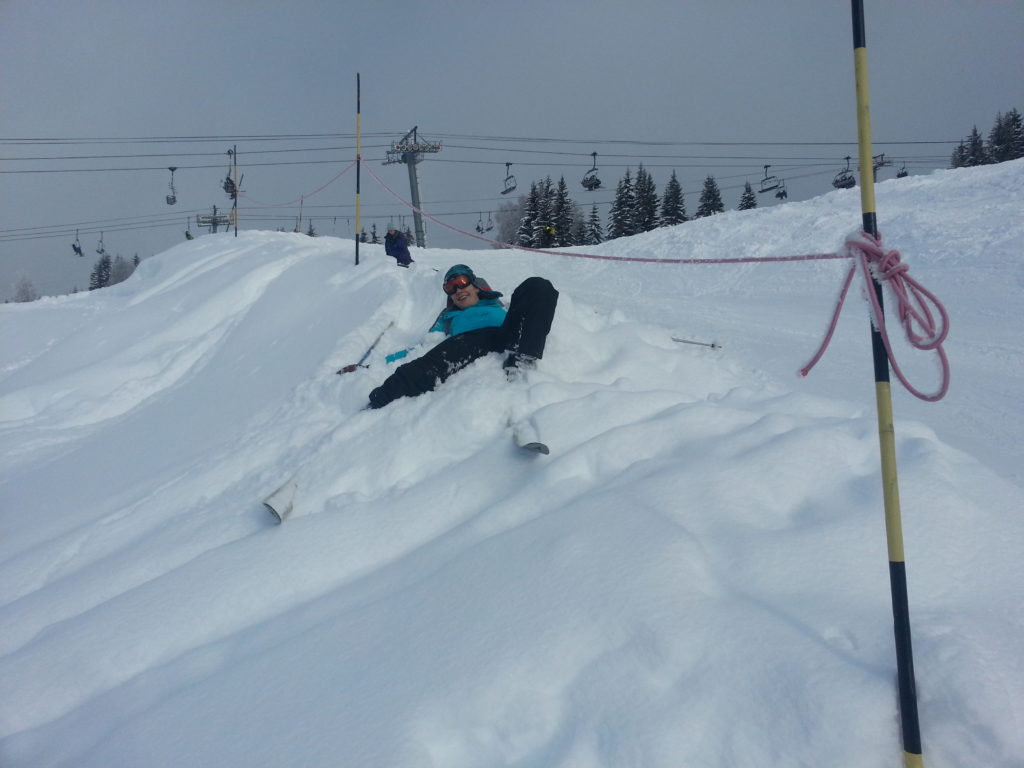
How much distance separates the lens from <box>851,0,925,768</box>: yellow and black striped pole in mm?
1289

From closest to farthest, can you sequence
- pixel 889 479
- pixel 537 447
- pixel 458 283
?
pixel 889 479
pixel 537 447
pixel 458 283

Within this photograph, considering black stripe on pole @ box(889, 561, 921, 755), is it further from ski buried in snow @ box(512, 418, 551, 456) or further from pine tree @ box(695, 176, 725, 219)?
pine tree @ box(695, 176, 725, 219)

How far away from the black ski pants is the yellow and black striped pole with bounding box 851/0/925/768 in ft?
6.99

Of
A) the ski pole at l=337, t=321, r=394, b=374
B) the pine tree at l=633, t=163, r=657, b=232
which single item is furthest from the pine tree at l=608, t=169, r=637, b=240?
the ski pole at l=337, t=321, r=394, b=374

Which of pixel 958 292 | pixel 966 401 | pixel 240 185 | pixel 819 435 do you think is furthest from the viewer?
pixel 240 185

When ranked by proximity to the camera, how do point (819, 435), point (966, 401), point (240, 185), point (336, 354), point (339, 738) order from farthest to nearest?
point (240, 185) → point (336, 354) → point (966, 401) → point (819, 435) → point (339, 738)

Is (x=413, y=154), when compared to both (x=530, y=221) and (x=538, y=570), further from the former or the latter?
(x=538, y=570)

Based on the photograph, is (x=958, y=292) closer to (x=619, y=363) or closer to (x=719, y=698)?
(x=619, y=363)

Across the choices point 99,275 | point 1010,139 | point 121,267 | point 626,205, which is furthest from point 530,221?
point 121,267

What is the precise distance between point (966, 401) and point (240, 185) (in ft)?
75.4

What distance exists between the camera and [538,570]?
77.2 inches

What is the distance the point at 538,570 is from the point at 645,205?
39677mm

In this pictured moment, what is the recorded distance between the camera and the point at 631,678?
1540mm

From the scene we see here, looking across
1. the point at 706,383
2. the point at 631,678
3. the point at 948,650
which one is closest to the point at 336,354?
the point at 706,383
